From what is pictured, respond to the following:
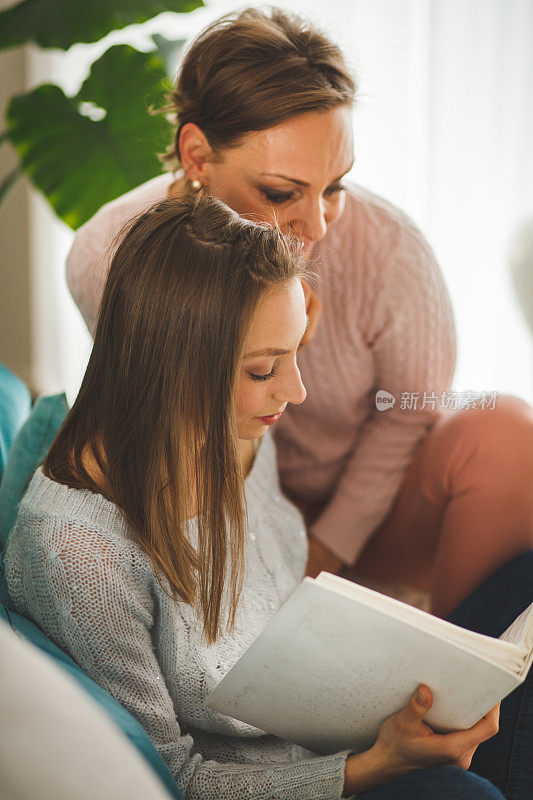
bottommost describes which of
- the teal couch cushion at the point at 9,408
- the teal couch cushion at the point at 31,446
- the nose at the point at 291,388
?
the teal couch cushion at the point at 9,408

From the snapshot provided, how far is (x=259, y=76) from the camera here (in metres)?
0.84

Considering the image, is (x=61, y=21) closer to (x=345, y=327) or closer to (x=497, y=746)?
(x=345, y=327)

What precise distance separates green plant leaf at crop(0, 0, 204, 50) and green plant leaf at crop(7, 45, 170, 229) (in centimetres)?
6

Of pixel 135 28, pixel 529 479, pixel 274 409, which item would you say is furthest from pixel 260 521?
pixel 135 28

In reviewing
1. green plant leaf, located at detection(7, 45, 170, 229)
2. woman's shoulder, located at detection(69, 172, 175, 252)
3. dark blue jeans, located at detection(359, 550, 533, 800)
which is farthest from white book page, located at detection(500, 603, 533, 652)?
green plant leaf, located at detection(7, 45, 170, 229)

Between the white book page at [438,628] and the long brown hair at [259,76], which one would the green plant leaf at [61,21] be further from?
the white book page at [438,628]

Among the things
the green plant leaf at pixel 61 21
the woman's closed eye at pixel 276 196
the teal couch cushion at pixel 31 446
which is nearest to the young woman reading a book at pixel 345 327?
the woman's closed eye at pixel 276 196

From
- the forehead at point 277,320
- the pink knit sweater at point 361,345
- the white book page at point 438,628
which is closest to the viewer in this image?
the white book page at point 438,628

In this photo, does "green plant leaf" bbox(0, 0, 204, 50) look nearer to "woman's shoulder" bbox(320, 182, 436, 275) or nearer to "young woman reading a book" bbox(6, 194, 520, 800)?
"woman's shoulder" bbox(320, 182, 436, 275)

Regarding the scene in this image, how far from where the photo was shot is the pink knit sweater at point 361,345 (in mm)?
1122

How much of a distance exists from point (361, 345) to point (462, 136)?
3.73 ft

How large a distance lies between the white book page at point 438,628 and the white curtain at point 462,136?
1.47 m

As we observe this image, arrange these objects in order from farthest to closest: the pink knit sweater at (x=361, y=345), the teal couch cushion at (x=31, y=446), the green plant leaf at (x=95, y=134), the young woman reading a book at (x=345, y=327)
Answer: the green plant leaf at (x=95, y=134) < the pink knit sweater at (x=361, y=345) < the teal couch cushion at (x=31, y=446) < the young woman reading a book at (x=345, y=327)

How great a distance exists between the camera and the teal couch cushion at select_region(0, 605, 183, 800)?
2.11 ft
